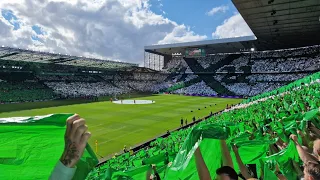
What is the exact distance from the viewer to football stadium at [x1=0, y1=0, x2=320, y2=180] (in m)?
3.43

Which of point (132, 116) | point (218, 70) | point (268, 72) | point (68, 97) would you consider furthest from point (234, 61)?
point (132, 116)

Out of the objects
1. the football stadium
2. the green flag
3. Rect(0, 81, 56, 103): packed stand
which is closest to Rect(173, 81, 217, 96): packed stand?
the football stadium

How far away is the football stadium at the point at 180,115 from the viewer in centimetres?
343

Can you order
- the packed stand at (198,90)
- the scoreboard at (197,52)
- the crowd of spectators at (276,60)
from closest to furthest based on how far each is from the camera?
1. the crowd of spectators at (276,60)
2. the scoreboard at (197,52)
3. the packed stand at (198,90)

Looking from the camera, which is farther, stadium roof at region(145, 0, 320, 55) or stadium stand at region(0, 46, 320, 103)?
stadium stand at region(0, 46, 320, 103)

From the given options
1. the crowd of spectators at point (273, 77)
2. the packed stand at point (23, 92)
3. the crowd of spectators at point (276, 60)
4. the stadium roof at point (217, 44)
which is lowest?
the packed stand at point (23, 92)

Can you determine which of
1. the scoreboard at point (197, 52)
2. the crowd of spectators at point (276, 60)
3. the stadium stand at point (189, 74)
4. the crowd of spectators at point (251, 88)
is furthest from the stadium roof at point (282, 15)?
the scoreboard at point (197, 52)

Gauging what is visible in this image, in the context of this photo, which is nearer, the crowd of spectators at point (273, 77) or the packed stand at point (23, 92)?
the packed stand at point (23, 92)

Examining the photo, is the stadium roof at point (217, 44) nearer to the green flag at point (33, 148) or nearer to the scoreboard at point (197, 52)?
the scoreboard at point (197, 52)

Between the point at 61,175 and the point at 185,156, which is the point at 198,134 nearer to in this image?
the point at 185,156

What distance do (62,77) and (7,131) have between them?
81148mm

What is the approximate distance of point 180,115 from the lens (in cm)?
3900

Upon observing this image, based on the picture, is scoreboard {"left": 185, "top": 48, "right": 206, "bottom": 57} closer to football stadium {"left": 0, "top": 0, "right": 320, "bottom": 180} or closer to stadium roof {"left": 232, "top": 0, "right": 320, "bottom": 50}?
football stadium {"left": 0, "top": 0, "right": 320, "bottom": 180}

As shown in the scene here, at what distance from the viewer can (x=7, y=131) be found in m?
3.40
